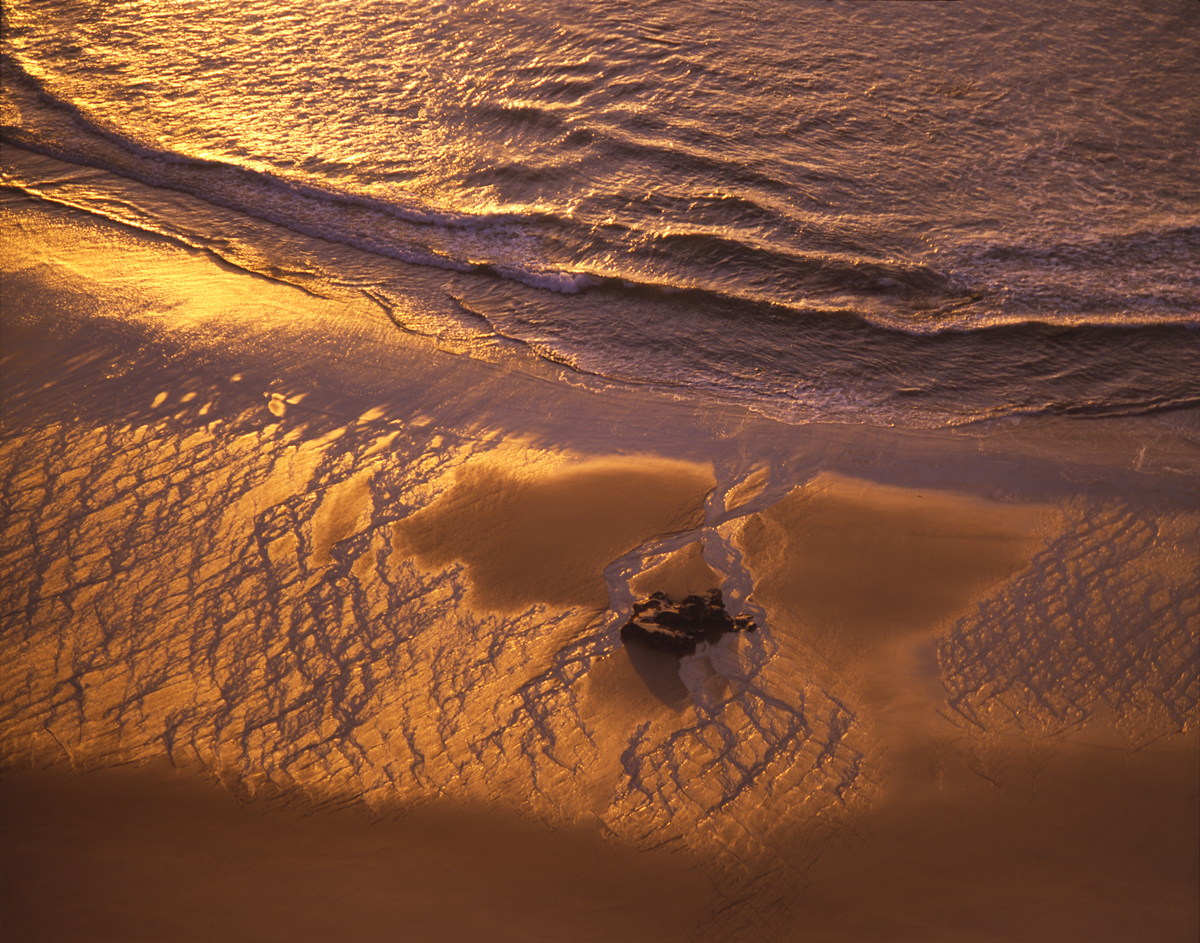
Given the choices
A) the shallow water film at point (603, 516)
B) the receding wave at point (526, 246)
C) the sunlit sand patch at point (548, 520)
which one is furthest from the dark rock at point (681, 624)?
the receding wave at point (526, 246)

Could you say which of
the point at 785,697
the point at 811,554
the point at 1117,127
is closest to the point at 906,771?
the point at 785,697

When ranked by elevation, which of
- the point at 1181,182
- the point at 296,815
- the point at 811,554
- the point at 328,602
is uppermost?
the point at 1181,182

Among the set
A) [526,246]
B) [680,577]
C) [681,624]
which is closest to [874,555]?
[680,577]

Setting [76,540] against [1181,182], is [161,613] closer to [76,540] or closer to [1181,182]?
[76,540]

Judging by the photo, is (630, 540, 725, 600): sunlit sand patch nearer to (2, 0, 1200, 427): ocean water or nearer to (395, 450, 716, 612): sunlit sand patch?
(395, 450, 716, 612): sunlit sand patch

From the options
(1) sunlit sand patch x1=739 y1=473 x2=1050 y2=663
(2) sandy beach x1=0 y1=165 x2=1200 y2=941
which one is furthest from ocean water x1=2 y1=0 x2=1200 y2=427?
(1) sunlit sand patch x1=739 y1=473 x2=1050 y2=663

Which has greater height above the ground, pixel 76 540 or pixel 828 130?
pixel 828 130

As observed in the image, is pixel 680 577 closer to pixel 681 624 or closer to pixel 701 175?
pixel 681 624
